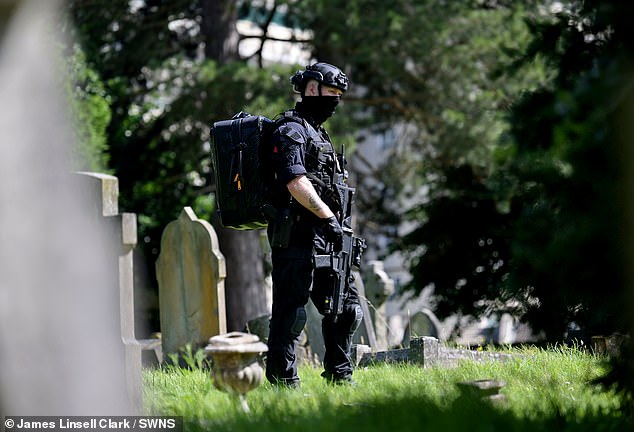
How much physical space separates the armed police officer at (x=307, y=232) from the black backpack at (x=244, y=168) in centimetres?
11

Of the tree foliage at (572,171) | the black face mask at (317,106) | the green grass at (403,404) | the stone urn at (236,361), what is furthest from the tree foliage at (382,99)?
the stone urn at (236,361)

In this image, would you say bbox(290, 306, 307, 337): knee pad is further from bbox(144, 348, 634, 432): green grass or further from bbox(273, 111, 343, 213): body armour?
bbox(273, 111, 343, 213): body armour

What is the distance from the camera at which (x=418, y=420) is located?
16.7 ft

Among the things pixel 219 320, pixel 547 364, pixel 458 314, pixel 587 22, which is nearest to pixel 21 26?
pixel 587 22

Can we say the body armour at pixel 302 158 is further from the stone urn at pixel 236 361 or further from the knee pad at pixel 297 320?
the stone urn at pixel 236 361

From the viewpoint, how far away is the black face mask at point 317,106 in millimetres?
6945


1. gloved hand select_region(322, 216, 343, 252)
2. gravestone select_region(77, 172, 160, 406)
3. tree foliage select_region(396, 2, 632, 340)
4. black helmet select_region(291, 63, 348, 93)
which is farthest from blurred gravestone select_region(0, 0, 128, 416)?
tree foliage select_region(396, 2, 632, 340)

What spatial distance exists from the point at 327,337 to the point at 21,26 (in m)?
3.13

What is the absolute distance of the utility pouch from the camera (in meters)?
6.63

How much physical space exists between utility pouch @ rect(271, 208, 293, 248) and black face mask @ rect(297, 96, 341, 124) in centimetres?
73

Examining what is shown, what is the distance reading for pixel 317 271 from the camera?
6.92 metres

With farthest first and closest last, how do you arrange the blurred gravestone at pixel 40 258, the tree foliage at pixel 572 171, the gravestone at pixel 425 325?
the gravestone at pixel 425 325 < the blurred gravestone at pixel 40 258 < the tree foliage at pixel 572 171

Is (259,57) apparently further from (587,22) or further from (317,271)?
(587,22)

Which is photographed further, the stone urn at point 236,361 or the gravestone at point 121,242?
the gravestone at point 121,242
